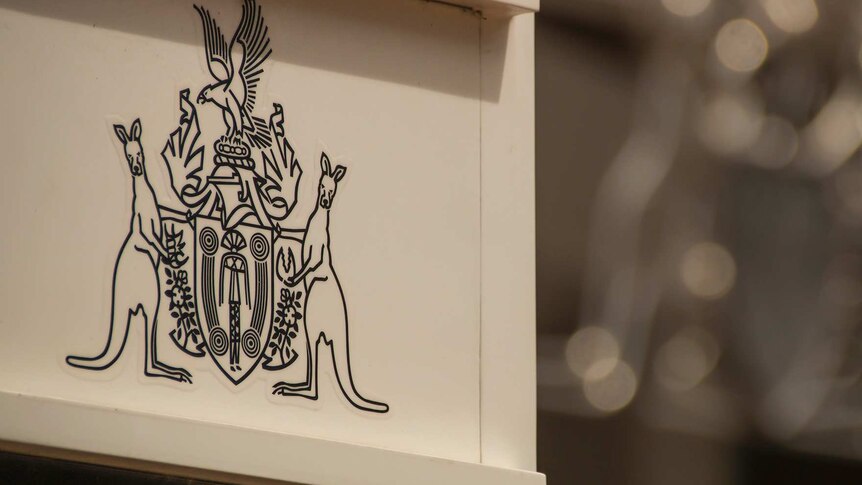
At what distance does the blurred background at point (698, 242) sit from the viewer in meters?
1.66

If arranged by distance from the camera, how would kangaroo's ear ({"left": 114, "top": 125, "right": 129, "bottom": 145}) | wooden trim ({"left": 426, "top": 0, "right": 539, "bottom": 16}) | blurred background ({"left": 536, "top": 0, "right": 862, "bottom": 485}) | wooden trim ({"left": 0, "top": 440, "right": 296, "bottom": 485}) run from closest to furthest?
wooden trim ({"left": 0, "top": 440, "right": 296, "bottom": 485})
kangaroo's ear ({"left": 114, "top": 125, "right": 129, "bottom": 145})
wooden trim ({"left": 426, "top": 0, "right": 539, "bottom": 16})
blurred background ({"left": 536, "top": 0, "right": 862, "bottom": 485})

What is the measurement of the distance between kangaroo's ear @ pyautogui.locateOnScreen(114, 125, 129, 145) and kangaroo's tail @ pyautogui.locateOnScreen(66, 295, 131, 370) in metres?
0.14

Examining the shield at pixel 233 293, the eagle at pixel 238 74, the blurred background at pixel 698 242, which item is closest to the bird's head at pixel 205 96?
the eagle at pixel 238 74

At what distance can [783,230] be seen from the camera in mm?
1822

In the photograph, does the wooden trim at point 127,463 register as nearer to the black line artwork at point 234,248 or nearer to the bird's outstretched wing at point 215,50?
the black line artwork at point 234,248

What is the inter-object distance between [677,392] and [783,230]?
304 millimetres

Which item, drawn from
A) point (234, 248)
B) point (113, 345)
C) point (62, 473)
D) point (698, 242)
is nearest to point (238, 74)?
point (234, 248)

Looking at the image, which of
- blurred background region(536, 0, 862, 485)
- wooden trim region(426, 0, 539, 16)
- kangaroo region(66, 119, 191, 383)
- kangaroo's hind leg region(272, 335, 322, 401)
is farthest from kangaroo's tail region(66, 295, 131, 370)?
blurred background region(536, 0, 862, 485)

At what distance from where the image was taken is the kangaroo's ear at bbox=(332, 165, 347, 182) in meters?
1.16

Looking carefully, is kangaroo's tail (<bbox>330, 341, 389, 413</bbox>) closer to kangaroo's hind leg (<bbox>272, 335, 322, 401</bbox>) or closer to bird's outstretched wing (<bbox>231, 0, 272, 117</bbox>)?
kangaroo's hind leg (<bbox>272, 335, 322, 401</bbox>)

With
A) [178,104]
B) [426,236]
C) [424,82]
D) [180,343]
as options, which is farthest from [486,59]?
[180,343]

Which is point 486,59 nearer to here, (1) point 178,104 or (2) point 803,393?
(1) point 178,104

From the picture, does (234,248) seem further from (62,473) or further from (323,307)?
(62,473)

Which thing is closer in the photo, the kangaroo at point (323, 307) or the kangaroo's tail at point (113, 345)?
the kangaroo's tail at point (113, 345)
